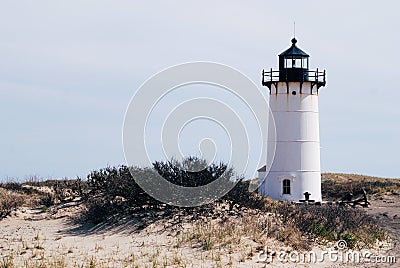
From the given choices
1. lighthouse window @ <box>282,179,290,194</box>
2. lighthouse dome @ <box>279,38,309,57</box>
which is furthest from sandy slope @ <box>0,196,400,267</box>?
lighthouse dome @ <box>279,38,309,57</box>

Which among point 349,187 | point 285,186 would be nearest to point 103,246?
point 285,186

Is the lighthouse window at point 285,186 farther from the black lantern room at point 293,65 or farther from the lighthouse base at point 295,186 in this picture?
the black lantern room at point 293,65

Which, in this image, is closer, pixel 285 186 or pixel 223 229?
pixel 223 229

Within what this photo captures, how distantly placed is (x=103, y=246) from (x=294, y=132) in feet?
55.8

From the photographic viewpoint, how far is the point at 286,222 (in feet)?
61.0

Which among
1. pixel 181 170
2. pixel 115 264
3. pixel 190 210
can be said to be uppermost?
pixel 181 170

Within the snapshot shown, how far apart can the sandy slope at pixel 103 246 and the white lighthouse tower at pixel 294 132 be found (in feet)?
35.1

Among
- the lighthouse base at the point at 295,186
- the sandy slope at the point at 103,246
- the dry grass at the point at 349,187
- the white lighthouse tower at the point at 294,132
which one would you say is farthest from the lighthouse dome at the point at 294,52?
the sandy slope at the point at 103,246

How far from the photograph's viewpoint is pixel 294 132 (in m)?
31.1

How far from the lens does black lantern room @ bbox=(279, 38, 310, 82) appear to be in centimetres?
3139

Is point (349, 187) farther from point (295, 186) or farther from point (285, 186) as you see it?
point (285, 186)

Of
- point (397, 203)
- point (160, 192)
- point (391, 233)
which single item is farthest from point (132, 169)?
point (397, 203)

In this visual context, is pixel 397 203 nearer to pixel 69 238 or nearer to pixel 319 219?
pixel 319 219

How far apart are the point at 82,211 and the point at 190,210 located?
12.6ft
